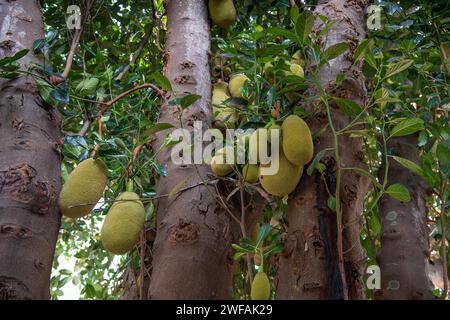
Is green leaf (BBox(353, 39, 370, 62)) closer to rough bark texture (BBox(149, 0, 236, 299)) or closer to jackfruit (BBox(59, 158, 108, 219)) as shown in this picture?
rough bark texture (BBox(149, 0, 236, 299))

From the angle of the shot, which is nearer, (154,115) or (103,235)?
(103,235)

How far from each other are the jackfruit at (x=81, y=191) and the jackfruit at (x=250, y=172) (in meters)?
0.32

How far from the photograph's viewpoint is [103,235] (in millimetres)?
1052

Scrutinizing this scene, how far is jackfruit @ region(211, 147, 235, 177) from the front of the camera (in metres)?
1.06

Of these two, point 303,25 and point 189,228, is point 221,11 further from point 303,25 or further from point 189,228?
point 189,228

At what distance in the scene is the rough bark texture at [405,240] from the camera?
1334 mm

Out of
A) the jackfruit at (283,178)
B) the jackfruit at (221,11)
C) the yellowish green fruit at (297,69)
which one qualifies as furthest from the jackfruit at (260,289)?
the jackfruit at (221,11)

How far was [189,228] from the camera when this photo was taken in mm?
1024

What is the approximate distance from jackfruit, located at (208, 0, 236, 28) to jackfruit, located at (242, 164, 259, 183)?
724 millimetres

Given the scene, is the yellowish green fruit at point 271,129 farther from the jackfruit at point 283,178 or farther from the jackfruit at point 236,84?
the jackfruit at point 236,84

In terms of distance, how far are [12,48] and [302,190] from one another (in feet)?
2.57

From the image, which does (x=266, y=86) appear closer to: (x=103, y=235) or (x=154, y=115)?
(x=103, y=235)

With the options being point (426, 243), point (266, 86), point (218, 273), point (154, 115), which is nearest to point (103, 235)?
point (218, 273)

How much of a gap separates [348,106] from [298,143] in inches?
5.6
